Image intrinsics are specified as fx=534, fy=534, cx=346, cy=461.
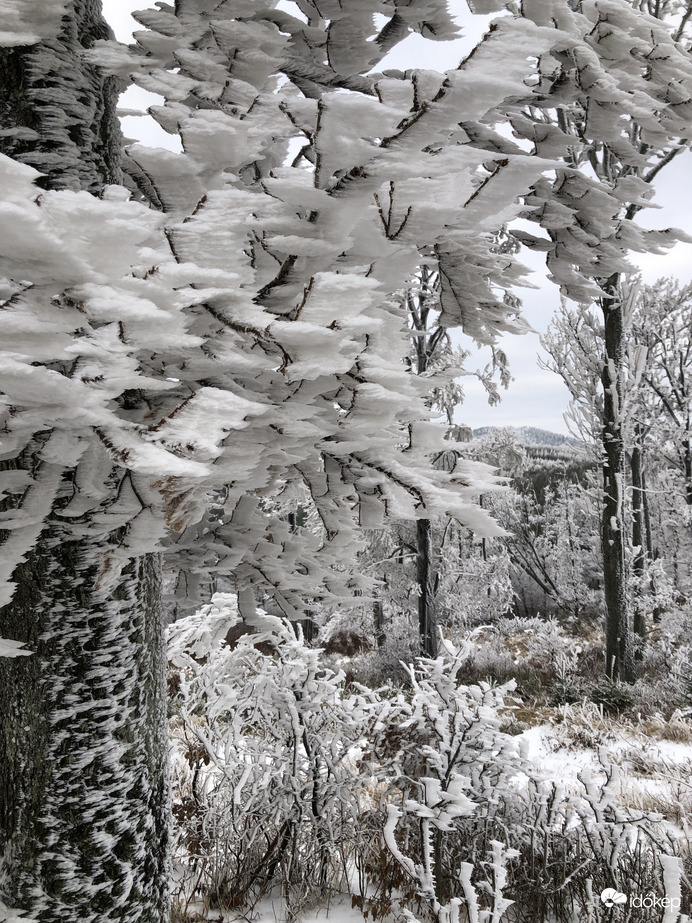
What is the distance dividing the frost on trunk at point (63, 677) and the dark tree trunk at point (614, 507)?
24.6ft

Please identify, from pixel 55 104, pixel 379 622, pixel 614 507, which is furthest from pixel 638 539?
pixel 55 104

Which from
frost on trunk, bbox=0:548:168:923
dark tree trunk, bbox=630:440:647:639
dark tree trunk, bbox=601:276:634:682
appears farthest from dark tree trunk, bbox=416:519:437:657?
frost on trunk, bbox=0:548:168:923

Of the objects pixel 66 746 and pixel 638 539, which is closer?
pixel 66 746

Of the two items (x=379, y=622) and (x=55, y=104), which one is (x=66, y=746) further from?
(x=379, y=622)

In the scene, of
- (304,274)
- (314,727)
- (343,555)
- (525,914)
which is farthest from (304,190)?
(525,914)

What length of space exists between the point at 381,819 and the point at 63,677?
2.34 metres

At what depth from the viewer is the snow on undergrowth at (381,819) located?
94.0 inches

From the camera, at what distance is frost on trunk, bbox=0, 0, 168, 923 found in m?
1.15

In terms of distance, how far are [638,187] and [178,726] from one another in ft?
18.9

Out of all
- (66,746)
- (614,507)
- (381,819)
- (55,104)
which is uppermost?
(55,104)

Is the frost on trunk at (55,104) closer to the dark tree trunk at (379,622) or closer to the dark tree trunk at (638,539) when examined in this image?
the dark tree trunk at (638,539)

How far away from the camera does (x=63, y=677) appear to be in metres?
1.18

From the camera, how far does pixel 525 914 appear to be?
96.4 inches

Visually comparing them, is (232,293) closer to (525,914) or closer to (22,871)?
(22,871)
